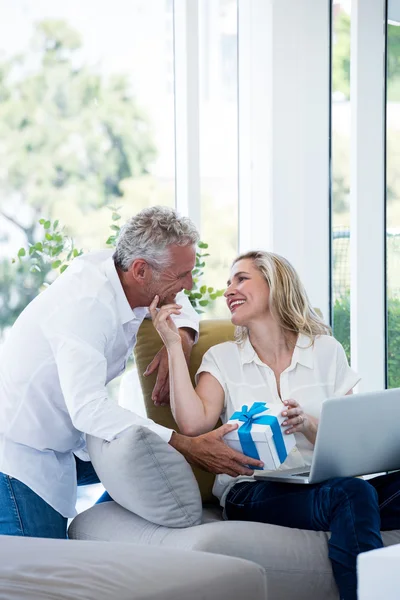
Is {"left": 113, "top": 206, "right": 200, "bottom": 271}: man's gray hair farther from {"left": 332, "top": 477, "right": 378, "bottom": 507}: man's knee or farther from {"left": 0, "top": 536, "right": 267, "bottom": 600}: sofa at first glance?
{"left": 0, "top": 536, "right": 267, "bottom": 600}: sofa

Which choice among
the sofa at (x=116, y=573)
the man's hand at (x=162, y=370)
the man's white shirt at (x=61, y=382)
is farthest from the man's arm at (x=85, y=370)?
the sofa at (x=116, y=573)

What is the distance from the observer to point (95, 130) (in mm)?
3627

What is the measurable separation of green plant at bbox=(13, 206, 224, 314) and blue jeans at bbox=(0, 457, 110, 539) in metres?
1.17

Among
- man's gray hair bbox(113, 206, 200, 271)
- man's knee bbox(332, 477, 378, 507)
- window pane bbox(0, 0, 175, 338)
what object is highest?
window pane bbox(0, 0, 175, 338)

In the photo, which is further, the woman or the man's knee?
the woman

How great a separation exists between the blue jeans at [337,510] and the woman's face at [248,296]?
52 centimetres

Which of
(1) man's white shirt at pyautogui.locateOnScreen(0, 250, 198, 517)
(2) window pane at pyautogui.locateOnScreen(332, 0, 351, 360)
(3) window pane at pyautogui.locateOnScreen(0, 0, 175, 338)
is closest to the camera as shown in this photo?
(1) man's white shirt at pyautogui.locateOnScreen(0, 250, 198, 517)

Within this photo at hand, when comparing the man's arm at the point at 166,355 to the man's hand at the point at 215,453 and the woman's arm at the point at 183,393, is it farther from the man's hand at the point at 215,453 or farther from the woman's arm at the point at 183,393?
the man's hand at the point at 215,453

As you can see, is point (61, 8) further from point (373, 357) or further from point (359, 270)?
point (373, 357)

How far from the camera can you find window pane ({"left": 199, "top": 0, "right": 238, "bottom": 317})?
153 inches

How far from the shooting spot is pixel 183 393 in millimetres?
2318

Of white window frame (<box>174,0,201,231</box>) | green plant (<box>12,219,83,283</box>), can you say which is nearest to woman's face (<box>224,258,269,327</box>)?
green plant (<box>12,219,83,283</box>)

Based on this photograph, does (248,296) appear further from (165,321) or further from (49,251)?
(49,251)

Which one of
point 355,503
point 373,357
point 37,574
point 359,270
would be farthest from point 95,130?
point 37,574
